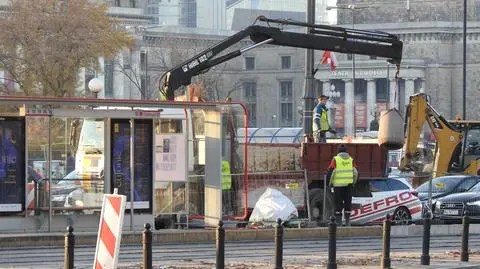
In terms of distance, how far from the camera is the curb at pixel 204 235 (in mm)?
26984

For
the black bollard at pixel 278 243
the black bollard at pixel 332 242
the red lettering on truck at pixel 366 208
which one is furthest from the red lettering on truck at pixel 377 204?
the black bollard at pixel 278 243

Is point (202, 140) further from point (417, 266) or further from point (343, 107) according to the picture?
point (343, 107)

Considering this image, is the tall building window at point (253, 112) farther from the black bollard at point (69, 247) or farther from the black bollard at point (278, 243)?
the black bollard at point (69, 247)

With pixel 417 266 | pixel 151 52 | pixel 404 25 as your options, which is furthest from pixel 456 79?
pixel 417 266

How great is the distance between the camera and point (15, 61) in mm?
62812

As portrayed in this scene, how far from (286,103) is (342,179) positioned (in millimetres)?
121607

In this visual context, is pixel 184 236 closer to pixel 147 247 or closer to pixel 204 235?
pixel 204 235

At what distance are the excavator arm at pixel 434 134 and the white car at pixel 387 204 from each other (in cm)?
638

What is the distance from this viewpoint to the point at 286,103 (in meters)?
154

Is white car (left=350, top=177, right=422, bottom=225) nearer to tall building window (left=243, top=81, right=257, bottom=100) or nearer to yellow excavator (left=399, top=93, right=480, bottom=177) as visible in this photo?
yellow excavator (left=399, top=93, right=480, bottom=177)

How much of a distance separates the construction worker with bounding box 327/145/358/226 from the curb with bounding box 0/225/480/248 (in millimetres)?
1240

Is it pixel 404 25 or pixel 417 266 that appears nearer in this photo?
pixel 417 266

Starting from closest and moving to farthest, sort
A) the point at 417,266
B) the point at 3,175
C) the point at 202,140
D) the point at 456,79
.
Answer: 1. the point at 417,266
2. the point at 3,175
3. the point at 202,140
4. the point at 456,79

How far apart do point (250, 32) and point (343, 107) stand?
4556 inches
